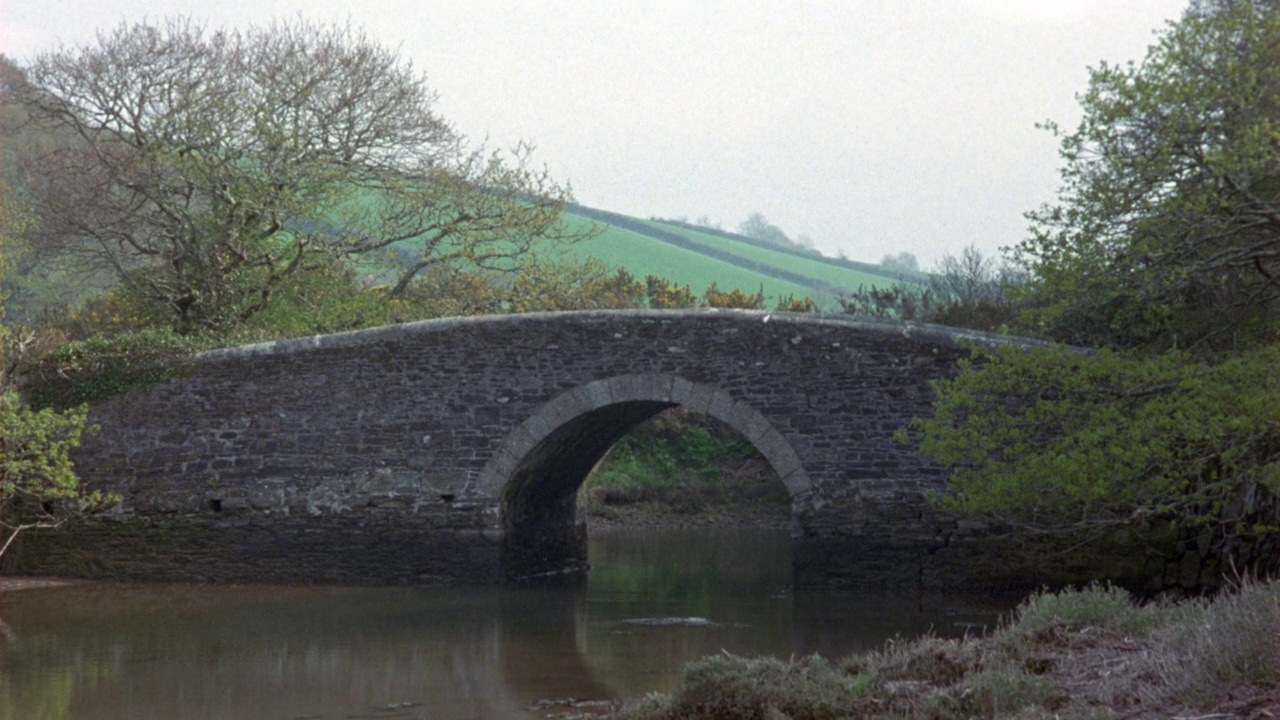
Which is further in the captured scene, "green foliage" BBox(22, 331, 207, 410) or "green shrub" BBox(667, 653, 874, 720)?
"green foliage" BBox(22, 331, 207, 410)

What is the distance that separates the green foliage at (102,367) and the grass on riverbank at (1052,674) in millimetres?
9658

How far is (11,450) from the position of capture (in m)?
13.7

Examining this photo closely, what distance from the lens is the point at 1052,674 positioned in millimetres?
6184

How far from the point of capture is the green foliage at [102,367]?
1515cm

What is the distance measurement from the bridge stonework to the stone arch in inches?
1.0

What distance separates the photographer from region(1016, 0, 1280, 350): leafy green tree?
9430 mm

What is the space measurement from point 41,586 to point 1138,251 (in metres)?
11.5

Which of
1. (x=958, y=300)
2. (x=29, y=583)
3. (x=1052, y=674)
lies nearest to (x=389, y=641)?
(x=29, y=583)

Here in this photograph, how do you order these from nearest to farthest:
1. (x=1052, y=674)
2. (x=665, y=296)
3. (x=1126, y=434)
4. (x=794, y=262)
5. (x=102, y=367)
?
(x=1052, y=674)
(x=1126, y=434)
(x=102, y=367)
(x=665, y=296)
(x=794, y=262)

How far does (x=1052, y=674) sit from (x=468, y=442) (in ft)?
29.3

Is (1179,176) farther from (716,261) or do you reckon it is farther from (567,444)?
(716,261)

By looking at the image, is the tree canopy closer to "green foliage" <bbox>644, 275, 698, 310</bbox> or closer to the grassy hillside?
"green foliage" <bbox>644, 275, 698, 310</bbox>

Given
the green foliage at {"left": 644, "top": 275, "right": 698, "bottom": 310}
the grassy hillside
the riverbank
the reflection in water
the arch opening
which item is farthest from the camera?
the grassy hillside

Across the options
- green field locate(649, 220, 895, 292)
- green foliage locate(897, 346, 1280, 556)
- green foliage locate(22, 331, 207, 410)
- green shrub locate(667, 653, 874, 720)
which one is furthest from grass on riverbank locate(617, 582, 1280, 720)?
green field locate(649, 220, 895, 292)
